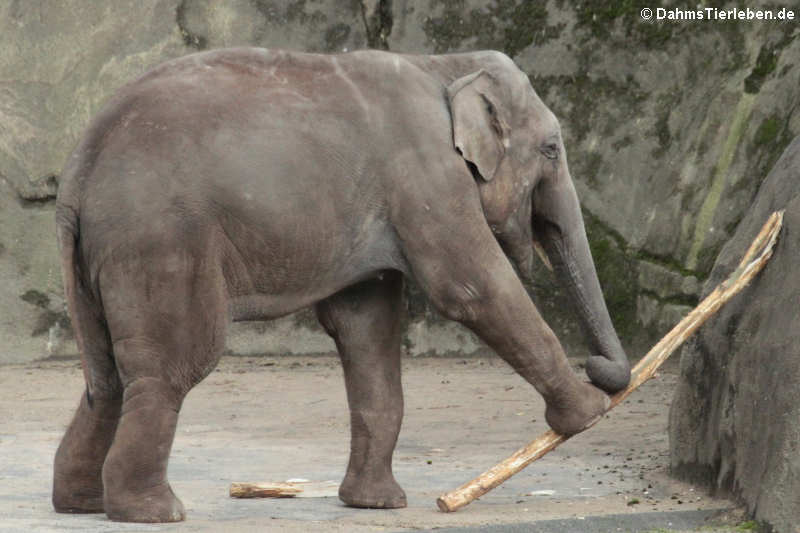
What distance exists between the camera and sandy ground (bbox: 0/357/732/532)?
5531 millimetres

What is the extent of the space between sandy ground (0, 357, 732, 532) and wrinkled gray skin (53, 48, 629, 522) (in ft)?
1.10

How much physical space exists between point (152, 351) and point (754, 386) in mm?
2113

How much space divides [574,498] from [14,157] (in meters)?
5.99

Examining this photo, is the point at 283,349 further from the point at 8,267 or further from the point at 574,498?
the point at 574,498

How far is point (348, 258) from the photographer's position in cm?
543

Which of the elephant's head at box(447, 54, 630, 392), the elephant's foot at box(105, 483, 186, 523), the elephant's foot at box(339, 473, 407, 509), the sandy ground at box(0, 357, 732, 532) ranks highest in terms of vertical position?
the elephant's head at box(447, 54, 630, 392)

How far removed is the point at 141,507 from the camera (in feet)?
17.0

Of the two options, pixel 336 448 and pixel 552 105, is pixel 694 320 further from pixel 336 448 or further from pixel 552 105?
pixel 552 105

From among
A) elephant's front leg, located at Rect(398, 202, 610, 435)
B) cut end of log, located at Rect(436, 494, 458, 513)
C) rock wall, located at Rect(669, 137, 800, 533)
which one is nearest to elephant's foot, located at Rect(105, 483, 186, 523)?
cut end of log, located at Rect(436, 494, 458, 513)

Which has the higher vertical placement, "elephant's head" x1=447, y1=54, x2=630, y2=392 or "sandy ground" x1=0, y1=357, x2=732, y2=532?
"elephant's head" x1=447, y1=54, x2=630, y2=392

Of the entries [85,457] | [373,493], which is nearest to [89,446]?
[85,457]

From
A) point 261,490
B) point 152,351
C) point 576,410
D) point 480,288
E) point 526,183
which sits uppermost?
point 526,183

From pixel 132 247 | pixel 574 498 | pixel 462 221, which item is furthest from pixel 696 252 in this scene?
pixel 132 247

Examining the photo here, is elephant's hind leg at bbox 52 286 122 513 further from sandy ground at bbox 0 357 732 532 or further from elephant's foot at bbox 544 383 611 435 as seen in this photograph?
elephant's foot at bbox 544 383 611 435
